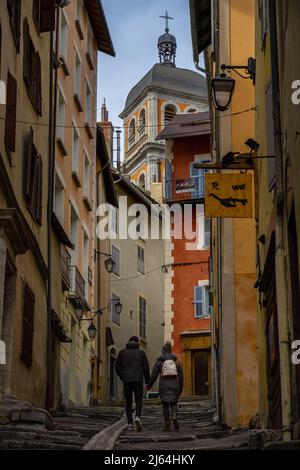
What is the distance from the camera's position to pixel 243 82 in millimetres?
21672

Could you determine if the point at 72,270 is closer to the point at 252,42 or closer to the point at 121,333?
the point at 252,42

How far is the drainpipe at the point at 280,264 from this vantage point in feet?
38.9

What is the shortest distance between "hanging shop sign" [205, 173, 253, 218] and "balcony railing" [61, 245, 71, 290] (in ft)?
34.1

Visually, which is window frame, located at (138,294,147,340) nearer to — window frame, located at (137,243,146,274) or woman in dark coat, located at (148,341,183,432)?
window frame, located at (137,243,146,274)

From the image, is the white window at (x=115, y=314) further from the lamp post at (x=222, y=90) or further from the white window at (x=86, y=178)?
the lamp post at (x=222, y=90)

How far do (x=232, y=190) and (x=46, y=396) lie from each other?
24.4 feet

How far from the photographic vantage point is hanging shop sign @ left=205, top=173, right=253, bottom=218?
53.7 feet

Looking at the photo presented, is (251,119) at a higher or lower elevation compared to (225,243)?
higher

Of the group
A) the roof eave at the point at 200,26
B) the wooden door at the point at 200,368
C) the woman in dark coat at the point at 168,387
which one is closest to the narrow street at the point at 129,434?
the woman in dark coat at the point at 168,387

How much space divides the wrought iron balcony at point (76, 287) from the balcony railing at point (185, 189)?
12.5 m

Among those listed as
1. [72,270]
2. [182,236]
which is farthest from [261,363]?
[182,236]

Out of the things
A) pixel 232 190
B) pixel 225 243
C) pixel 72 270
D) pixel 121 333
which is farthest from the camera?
pixel 121 333

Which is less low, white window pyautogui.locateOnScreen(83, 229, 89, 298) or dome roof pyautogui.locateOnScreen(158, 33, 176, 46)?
dome roof pyautogui.locateOnScreen(158, 33, 176, 46)

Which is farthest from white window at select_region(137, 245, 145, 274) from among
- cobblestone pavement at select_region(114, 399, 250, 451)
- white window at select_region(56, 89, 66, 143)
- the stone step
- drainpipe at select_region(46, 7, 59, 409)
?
the stone step
